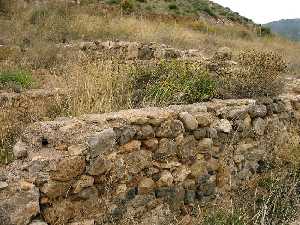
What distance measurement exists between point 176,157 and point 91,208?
3.90 feet

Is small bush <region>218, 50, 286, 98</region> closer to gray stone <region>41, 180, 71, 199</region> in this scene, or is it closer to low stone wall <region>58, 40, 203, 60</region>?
low stone wall <region>58, 40, 203, 60</region>

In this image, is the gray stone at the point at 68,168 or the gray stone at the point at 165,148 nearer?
the gray stone at the point at 68,168

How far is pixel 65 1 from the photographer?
1537 centimetres

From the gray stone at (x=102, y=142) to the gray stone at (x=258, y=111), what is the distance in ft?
7.64

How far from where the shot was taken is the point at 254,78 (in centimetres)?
641

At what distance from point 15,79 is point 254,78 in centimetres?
335

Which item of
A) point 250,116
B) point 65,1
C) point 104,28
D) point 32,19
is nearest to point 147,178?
point 250,116

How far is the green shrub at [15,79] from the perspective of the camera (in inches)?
265

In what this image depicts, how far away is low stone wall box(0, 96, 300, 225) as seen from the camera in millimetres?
3705

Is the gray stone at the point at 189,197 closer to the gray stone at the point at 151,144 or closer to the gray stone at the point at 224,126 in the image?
the gray stone at the point at 151,144

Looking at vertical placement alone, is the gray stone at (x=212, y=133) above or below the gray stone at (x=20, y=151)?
below

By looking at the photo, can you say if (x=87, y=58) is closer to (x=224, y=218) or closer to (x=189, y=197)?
(x=189, y=197)

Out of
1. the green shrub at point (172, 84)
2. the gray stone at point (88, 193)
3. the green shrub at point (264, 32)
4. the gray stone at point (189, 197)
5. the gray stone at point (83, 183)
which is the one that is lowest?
the gray stone at point (189, 197)

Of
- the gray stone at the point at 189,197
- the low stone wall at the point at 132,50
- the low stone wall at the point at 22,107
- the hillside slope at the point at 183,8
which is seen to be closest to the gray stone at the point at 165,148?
the gray stone at the point at 189,197
